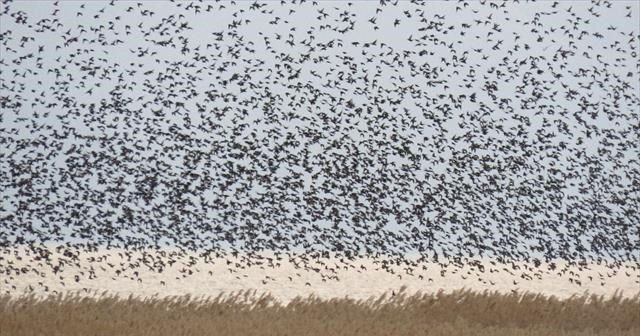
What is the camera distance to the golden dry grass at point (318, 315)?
9.72 metres

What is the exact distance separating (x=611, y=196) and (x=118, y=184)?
7264mm

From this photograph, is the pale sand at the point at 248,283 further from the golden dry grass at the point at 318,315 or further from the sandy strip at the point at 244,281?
the golden dry grass at the point at 318,315

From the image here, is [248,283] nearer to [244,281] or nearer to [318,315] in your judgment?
[244,281]

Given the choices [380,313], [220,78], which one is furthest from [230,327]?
[220,78]

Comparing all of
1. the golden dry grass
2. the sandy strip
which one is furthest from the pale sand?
the golden dry grass

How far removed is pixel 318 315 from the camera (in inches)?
468

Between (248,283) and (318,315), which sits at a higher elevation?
(318,315)

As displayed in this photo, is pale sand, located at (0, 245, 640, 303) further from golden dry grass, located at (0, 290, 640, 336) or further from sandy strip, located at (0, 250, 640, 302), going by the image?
golden dry grass, located at (0, 290, 640, 336)

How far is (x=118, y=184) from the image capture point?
15195 mm

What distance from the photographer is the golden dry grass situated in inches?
383

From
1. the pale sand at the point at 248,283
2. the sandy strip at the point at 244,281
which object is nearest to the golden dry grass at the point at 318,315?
the pale sand at the point at 248,283

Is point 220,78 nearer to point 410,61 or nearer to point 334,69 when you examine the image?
point 334,69

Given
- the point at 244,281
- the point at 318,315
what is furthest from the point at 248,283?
the point at 318,315

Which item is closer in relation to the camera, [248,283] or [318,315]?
[318,315]
